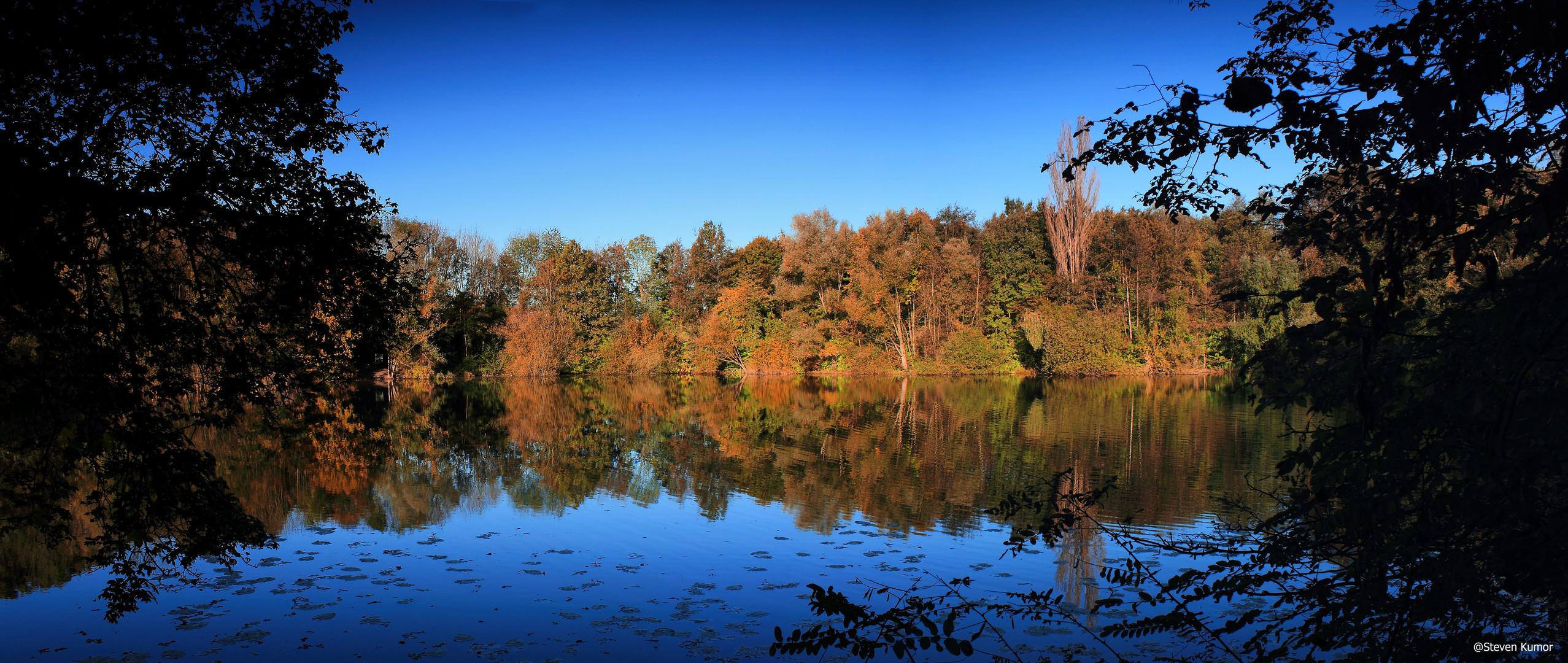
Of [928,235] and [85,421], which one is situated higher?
[928,235]

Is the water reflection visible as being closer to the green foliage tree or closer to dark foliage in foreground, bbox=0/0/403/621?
dark foliage in foreground, bbox=0/0/403/621

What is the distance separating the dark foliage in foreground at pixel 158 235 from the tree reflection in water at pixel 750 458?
26.7 inches

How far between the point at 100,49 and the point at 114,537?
20.1ft

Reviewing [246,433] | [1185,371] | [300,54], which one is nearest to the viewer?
[300,54]

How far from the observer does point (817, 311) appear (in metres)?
47.0

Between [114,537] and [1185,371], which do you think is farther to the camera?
[1185,371]

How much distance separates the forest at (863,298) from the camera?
134 ft

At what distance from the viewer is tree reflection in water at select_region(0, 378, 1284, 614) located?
11008mm

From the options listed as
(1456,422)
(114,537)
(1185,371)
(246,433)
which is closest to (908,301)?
(1185,371)

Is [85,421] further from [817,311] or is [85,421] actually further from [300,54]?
[817,311]

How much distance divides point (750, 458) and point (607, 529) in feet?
20.1

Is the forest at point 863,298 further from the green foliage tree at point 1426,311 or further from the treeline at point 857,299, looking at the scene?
the green foliage tree at point 1426,311

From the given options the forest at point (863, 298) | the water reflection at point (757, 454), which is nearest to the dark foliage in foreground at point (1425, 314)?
the water reflection at point (757, 454)

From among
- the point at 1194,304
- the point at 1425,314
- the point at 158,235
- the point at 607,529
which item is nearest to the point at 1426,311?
the point at 1425,314
